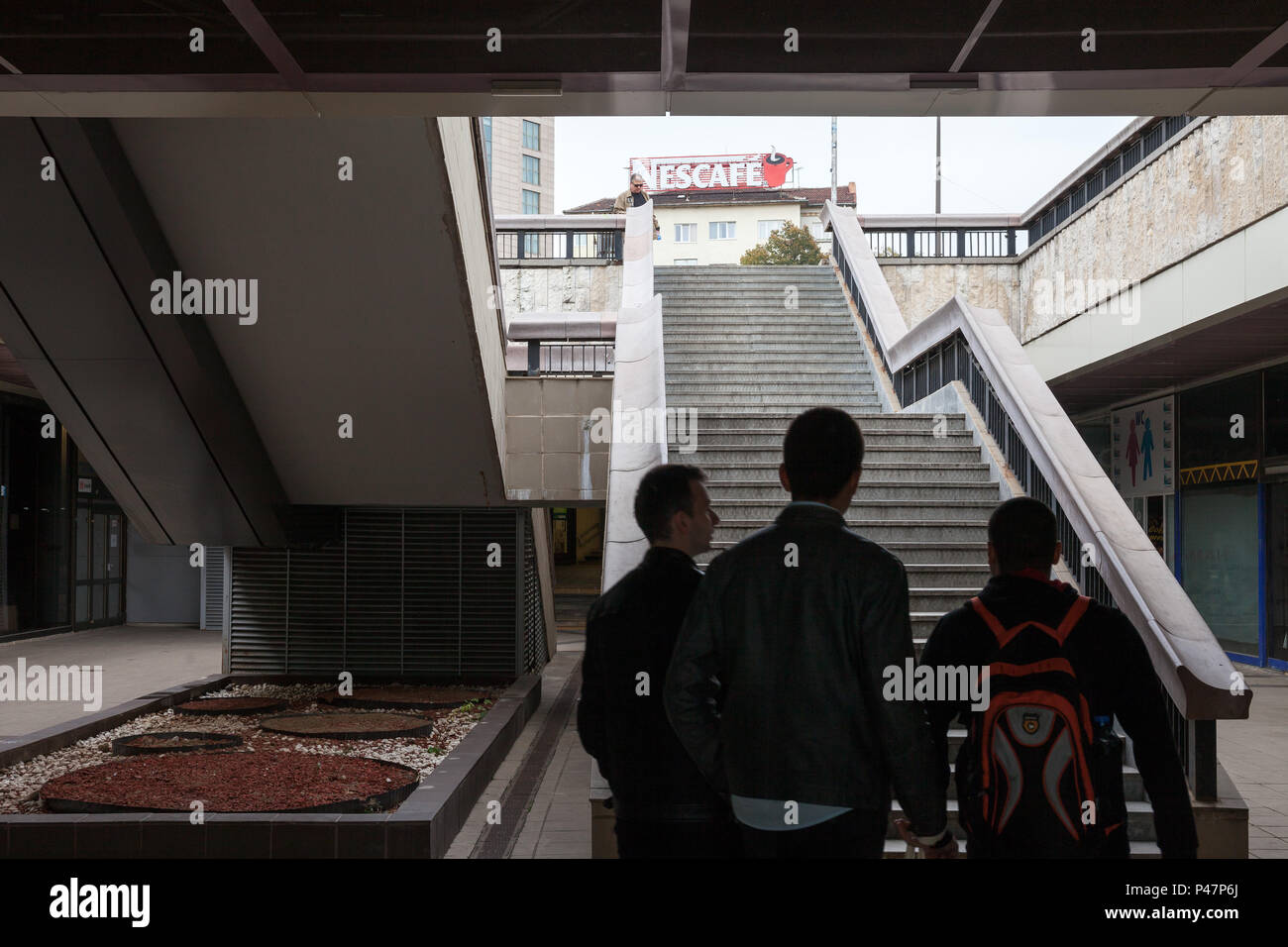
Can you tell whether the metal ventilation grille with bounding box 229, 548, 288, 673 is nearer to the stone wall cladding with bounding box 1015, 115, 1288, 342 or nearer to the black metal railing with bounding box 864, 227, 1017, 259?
the stone wall cladding with bounding box 1015, 115, 1288, 342

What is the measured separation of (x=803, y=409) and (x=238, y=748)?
20.7ft

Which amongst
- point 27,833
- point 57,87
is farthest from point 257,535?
point 57,87

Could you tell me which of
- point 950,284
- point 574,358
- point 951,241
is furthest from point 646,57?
point 951,241

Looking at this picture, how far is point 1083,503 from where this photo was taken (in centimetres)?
674

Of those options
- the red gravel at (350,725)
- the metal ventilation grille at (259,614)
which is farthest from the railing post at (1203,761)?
the metal ventilation grille at (259,614)

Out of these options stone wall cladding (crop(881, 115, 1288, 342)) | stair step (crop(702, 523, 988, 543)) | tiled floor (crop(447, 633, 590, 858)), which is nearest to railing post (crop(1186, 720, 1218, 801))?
stair step (crop(702, 523, 988, 543))

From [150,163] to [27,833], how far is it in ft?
13.1

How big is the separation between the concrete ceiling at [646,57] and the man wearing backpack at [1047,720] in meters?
2.21

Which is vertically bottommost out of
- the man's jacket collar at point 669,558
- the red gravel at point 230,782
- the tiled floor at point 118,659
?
the tiled floor at point 118,659

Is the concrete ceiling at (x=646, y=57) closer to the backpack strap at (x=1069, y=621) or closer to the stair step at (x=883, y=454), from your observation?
the backpack strap at (x=1069, y=621)

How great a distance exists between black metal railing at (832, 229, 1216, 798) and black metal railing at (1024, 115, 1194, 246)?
480 centimetres

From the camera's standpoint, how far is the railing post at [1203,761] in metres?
5.17
